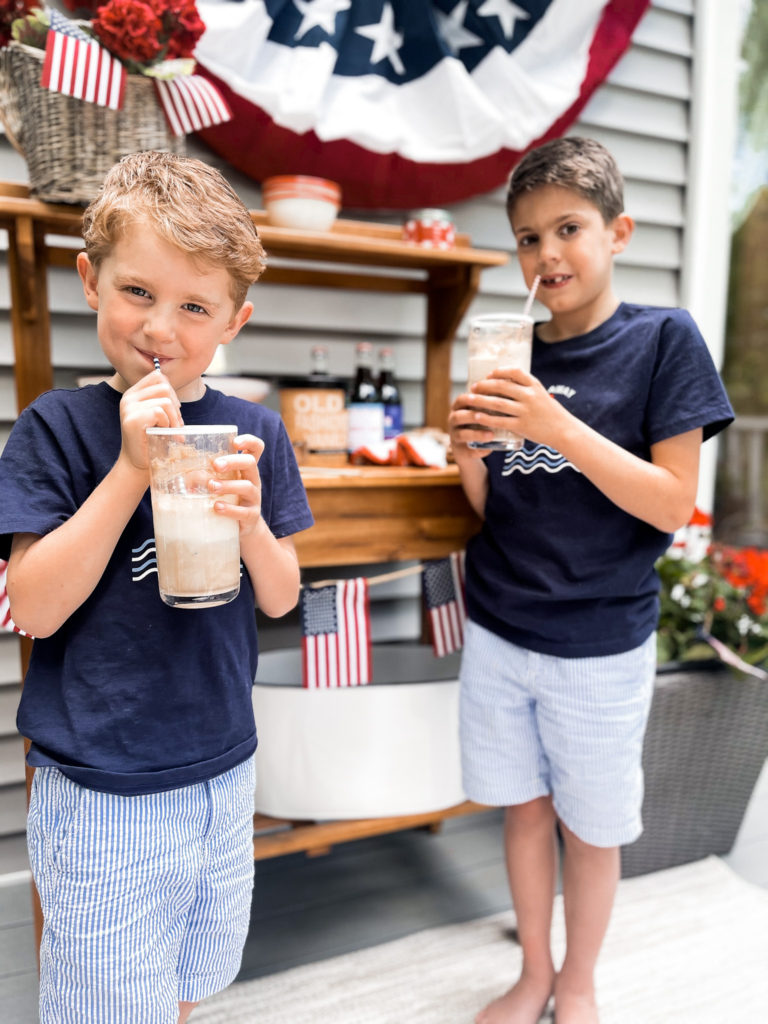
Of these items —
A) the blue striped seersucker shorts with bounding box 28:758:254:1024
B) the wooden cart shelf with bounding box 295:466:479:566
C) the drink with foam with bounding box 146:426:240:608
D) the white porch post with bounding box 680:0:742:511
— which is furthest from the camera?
the white porch post with bounding box 680:0:742:511

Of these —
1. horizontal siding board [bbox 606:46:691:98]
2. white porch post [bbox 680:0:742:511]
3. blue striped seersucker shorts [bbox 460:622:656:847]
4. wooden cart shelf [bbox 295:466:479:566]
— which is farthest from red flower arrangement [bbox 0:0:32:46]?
white porch post [bbox 680:0:742:511]

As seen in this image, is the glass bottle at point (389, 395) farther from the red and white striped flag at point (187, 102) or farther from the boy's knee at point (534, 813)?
the boy's knee at point (534, 813)

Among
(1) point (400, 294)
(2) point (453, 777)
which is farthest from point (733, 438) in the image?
(2) point (453, 777)

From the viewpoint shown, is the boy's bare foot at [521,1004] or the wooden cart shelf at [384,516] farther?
the wooden cart shelf at [384,516]

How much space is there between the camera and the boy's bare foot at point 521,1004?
1562 millimetres

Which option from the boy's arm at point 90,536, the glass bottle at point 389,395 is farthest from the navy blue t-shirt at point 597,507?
the boy's arm at point 90,536

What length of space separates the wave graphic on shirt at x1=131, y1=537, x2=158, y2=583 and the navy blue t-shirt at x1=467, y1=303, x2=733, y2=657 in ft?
2.35

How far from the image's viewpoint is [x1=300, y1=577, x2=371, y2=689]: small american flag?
5.75 feet

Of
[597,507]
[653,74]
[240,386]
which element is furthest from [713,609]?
[653,74]

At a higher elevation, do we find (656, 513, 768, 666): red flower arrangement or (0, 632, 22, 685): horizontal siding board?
(656, 513, 768, 666): red flower arrangement

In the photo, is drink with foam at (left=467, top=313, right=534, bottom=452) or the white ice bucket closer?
drink with foam at (left=467, top=313, right=534, bottom=452)

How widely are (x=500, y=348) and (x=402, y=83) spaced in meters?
1.27

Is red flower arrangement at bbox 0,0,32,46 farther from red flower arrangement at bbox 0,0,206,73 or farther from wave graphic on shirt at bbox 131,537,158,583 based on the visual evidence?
wave graphic on shirt at bbox 131,537,158,583

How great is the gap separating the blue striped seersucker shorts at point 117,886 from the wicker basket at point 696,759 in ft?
4.49
